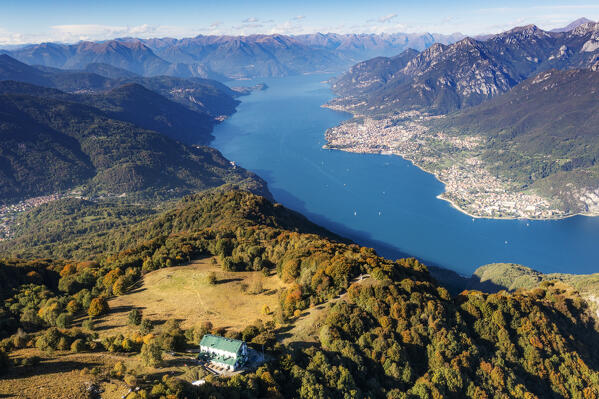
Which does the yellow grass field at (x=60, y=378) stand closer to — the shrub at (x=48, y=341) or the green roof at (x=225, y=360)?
the shrub at (x=48, y=341)

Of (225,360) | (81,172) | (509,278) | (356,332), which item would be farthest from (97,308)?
(81,172)

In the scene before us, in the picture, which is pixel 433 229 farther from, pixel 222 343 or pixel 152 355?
pixel 152 355

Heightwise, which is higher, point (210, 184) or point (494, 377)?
point (494, 377)

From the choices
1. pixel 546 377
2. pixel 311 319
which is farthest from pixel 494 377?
pixel 311 319

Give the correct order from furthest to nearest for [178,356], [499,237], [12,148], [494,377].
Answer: [12,148]
[499,237]
[494,377]
[178,356]

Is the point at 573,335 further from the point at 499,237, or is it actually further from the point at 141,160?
the point at 141,160

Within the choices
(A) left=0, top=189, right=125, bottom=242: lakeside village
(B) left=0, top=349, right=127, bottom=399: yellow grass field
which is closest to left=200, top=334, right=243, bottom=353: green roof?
(B) left=0, top=349, right=127, bottom=399: yellow grass field
